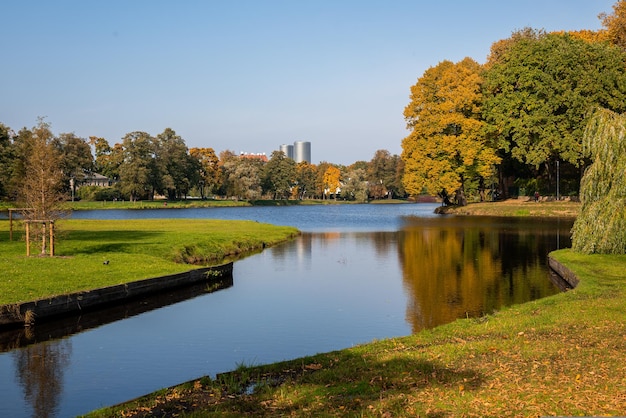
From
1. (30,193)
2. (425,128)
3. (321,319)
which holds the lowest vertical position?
(321,319)

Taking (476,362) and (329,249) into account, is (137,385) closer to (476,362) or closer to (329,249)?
(476,362)

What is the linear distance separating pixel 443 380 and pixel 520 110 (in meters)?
63.3

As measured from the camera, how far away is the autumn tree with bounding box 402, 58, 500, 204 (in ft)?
228

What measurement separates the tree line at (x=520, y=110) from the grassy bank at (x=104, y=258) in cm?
3672

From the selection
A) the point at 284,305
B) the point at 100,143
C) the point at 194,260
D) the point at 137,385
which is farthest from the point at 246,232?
the point at 100,143

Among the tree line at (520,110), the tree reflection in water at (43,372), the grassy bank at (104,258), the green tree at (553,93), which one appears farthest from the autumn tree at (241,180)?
the tree reflection in water at (43,372)

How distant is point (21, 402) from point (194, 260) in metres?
19.6

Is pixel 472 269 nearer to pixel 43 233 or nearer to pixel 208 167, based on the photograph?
pixel 43 233

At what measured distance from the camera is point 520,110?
6669 cm

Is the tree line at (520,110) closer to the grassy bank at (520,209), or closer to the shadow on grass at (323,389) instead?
the grassy bank at (520,209)

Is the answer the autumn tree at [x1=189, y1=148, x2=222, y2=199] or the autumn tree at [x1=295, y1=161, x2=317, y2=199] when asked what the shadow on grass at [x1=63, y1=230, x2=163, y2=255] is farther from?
the autumn tree at [x1=295, y1=161, x2=317, y2=199]

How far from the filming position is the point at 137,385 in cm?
1140

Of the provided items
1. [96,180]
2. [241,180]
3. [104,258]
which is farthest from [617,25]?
[96,180]

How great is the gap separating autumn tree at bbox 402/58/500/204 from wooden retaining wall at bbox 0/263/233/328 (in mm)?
51688
